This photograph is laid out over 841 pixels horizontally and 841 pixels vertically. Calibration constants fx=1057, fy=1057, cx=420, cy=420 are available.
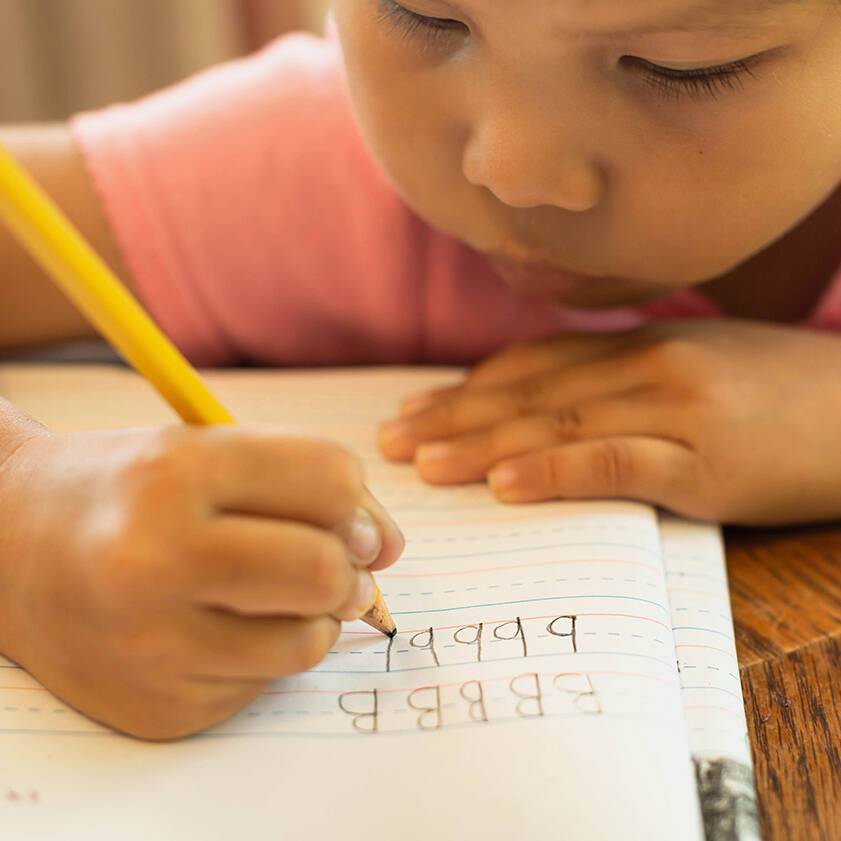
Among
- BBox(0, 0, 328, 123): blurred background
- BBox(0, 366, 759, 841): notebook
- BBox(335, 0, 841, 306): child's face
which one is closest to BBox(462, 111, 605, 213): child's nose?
BBox(335, 0, 841, 306): child's face

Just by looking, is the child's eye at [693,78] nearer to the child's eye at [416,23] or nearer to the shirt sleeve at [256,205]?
the child's eye at [416,23]

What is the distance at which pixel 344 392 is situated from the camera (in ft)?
1.49

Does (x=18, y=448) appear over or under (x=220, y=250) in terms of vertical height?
under

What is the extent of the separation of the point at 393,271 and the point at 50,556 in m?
0.30

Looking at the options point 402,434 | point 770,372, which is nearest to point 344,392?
point 402,434

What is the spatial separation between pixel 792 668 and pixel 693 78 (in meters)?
0.17

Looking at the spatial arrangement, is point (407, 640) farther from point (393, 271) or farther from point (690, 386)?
point (393, 271)

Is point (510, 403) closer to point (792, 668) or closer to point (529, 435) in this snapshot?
point (529, 435)

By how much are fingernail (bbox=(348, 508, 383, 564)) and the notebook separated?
3cm

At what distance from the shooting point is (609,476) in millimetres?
354

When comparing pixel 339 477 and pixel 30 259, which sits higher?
pixel 30 259

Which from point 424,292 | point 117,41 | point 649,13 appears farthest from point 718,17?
point 117,41

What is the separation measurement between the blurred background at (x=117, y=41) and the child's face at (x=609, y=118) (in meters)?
→ 0.62

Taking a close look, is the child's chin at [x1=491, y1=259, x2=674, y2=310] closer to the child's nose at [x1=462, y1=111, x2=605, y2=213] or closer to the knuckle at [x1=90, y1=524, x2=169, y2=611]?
the child's nose at [x1=462, y1=111, x2=605, y2=213]
